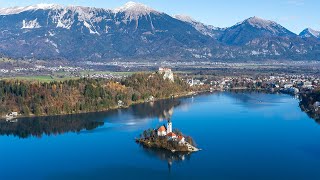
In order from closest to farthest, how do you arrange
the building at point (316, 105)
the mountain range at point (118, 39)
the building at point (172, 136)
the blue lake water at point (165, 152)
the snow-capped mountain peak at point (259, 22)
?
the blue lake water at point (165, 152) < the building at point (172, 136) < the building at point (316, 105) < the mountain range at point (118, 39) < the snow-capped mountain peak at point (259, 22)

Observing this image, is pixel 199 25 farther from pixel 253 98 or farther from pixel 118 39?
pixel 253 98

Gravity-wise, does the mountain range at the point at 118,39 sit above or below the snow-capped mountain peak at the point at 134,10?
below

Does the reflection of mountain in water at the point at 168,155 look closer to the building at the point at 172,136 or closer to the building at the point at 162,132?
the building at the point at 172,136

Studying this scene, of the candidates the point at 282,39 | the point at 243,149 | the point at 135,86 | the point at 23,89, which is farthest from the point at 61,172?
the point at 282,39

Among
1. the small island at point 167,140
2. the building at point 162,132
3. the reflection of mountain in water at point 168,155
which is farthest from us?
the building at point 162,132

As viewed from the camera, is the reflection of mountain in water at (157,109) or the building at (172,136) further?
the reflection of mountain in water at (157,109)

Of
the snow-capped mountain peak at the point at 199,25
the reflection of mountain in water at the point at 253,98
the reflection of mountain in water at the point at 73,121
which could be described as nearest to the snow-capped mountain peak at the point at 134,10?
the snow-capped mountain peak at the point at 199,25

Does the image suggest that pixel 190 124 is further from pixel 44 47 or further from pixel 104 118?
pixel 44 47
